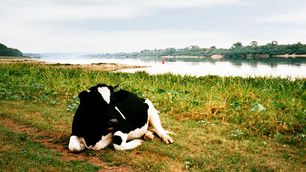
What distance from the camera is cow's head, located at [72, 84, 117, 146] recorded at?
6.14 metres

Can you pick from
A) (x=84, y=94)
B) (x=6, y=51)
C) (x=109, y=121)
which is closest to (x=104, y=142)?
(x=109, y=121)

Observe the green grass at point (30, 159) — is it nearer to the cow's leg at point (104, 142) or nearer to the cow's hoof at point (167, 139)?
the cow's leg at point (104, 142)

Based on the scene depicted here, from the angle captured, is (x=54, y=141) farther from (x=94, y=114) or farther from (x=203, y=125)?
(x=203, y=125)

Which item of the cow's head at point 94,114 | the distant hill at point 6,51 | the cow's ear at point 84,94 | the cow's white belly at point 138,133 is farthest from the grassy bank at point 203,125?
the distant hill at point 6,51

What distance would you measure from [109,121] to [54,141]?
1822mm

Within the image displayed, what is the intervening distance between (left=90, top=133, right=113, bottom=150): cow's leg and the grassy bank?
0.12 m

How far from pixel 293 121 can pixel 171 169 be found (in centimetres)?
436

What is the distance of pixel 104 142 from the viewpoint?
6.63m

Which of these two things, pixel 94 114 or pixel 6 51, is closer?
pixel 94 114

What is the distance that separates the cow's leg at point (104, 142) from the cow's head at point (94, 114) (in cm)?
9

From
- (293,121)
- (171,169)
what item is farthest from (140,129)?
(293,121)

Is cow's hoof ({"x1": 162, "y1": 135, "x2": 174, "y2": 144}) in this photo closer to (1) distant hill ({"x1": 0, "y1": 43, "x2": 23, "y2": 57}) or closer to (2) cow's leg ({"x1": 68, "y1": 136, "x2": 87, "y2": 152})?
(2) cow's leg ({"x1": 68, "y1": 136, "x2": 87, "y2": 152})

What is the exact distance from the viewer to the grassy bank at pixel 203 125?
20.5 feet

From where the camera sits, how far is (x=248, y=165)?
6.12 m
